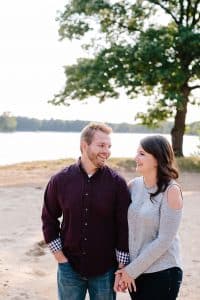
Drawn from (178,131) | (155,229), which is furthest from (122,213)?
(178,131)

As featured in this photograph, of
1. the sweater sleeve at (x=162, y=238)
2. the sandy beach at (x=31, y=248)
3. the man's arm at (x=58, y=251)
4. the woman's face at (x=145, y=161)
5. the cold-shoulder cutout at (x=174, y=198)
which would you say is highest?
the woman's face at (x=145, y=161)

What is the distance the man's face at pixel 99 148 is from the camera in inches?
109

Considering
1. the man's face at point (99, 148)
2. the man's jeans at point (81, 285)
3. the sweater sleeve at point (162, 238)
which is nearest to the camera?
the sweater sleeve at point (162, 238)

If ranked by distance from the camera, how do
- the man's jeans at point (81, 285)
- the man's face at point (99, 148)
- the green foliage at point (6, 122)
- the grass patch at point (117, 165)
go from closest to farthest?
the man's face at point (99, 148)
the man's jeans at point (81, 285)
the grass patch at point (117, 165)
the green foliage at point (6, 122)

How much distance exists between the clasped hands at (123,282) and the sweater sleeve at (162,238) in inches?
3.8

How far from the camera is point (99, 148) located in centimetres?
278

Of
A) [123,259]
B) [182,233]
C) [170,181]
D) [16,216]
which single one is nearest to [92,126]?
[170,181]

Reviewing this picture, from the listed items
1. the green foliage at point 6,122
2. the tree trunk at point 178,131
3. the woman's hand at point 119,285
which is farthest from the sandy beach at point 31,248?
the green foliage at point 6,122

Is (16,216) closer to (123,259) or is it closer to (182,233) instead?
(182,233)

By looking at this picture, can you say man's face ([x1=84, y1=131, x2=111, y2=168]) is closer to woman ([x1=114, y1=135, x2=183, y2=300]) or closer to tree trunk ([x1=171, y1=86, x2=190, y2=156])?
woman ([x1=114, y1=135, x2=183, y2=300])

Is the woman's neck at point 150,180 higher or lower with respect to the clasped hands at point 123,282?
higher

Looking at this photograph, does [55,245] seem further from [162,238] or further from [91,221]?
[162,238]

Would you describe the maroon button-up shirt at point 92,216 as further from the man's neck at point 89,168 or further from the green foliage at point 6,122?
the green foliage at point 6,122

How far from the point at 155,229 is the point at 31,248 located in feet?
12.8
